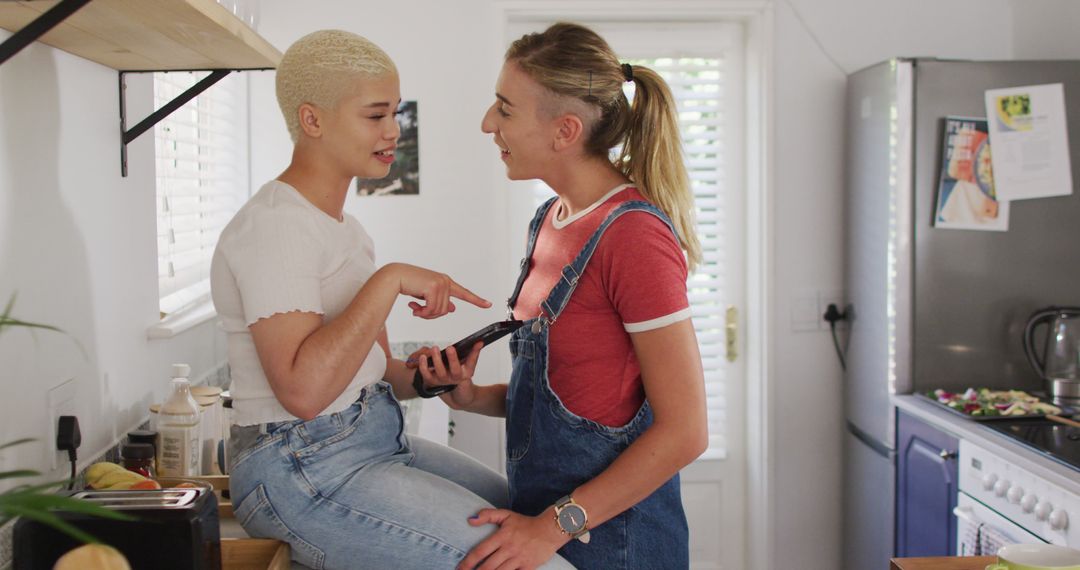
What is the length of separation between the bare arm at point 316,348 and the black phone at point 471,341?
229mm

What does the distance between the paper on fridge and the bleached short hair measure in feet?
6.86

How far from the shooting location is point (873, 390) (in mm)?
2961

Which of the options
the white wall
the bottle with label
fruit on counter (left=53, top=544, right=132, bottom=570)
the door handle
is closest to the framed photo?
the door handle

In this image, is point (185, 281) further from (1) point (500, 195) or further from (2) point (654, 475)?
(2) point (654, 475)

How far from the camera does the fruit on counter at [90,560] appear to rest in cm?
94

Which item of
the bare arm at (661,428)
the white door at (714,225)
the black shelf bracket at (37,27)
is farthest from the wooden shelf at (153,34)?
the white door at (714,225)

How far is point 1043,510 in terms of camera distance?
2098 millimetres

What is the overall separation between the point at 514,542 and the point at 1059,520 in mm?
1341

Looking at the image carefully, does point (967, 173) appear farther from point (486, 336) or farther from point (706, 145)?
point (486, 336)

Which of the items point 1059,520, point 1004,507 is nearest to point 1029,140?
point 1004,507

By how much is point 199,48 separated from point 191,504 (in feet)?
2.56

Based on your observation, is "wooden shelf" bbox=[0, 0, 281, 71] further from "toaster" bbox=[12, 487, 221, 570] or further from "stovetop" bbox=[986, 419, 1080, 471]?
"stovetop" bbox=[986, 419, 1080, 471]

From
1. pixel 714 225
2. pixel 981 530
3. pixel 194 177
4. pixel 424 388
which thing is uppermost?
pixel 194 177

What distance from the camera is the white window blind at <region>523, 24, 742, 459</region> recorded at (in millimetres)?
3297
